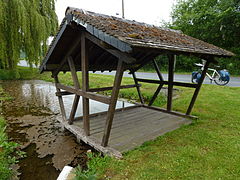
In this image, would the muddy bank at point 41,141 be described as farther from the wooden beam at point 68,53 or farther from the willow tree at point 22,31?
the willow tree at point 22,31

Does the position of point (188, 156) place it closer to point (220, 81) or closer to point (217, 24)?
point (220, 81)

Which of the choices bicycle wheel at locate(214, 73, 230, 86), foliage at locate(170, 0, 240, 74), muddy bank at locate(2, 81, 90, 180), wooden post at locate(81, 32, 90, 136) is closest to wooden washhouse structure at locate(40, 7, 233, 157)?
wooden post at locate(81, 32, 90, 136)

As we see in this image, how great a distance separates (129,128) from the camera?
184 inches

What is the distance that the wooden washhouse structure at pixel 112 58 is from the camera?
2.85 metres

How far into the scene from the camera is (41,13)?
1612 cm

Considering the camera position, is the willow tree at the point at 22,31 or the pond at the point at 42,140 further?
the willow tree at the point at 22,31

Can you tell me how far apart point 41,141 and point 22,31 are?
12.6m

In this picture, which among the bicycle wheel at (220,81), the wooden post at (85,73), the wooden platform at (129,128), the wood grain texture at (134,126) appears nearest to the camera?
the wooden post at (85,73)

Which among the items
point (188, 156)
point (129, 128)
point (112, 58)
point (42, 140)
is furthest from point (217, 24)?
point (42, 140)

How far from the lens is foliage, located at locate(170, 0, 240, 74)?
15.7 metres

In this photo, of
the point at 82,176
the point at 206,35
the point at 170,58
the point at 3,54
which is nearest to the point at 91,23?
the point at 82,176

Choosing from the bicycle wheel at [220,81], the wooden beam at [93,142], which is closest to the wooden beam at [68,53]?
the wooden beam at [93,142]

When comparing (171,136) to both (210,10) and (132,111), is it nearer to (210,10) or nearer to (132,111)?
(132,111)

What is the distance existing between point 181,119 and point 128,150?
2.49 m
